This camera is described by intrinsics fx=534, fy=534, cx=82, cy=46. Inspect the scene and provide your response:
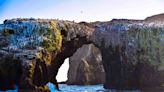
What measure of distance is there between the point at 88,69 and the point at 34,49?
45523 mm

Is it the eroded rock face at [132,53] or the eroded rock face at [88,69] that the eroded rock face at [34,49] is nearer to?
the eroded rock face at [132,53]

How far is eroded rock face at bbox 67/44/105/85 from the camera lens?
118 m

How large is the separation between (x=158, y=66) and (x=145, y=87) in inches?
166

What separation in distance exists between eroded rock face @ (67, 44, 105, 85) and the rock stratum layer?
26381 millimetres

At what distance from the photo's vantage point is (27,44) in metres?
74.6

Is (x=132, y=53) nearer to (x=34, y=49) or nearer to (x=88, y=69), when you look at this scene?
(x=34, y=49)

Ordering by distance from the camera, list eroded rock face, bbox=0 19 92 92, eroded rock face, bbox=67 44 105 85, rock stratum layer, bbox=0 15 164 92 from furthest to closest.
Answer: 1. eroded rock face, bbox=67 44 105 85
2. rock stratum layer, bbox=0 15 164 92
3. eroded rock face, bbox=0 19 92 92

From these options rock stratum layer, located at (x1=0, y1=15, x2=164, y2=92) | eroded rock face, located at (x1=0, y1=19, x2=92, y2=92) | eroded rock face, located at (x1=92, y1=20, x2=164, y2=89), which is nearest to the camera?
eroded rock face, located at (x1=0, y1=19, x2=92, y2=92)

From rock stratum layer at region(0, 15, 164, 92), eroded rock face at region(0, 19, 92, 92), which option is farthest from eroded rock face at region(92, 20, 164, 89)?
eroded rock face at region(0, 19, 92, 92)

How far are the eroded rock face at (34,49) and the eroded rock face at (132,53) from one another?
5.90 m

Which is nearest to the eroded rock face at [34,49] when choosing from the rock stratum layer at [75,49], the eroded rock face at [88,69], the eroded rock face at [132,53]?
the rock stratum layer at [75,49]

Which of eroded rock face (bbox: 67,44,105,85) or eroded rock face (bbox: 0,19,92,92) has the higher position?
eroded rock face (bbox: 0,19,92,92)

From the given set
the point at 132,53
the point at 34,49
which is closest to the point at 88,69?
the point at 132,53

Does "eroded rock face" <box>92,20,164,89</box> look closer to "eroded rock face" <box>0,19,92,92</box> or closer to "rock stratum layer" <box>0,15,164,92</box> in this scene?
"rock stratum layer" <box>0,15,164,92</box>
